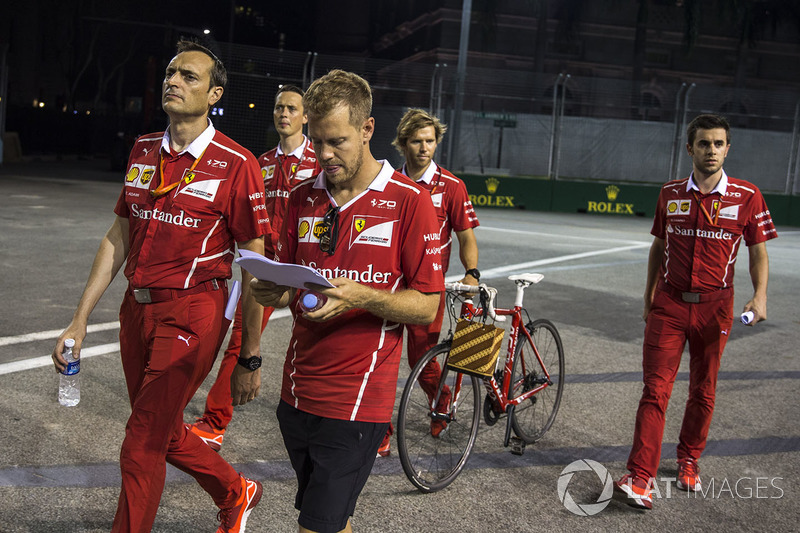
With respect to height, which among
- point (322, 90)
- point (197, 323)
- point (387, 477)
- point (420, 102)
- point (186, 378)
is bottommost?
point (387, 477)

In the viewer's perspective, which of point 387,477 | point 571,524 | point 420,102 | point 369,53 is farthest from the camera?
point 369,53

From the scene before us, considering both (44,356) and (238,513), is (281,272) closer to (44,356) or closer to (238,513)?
(238,513)

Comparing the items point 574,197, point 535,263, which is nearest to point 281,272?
point 535,263

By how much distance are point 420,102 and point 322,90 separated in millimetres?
26531

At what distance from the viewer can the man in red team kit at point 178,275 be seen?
135 inches

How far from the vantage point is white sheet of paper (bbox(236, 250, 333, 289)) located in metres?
2.63

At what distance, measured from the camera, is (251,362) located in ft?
11.3

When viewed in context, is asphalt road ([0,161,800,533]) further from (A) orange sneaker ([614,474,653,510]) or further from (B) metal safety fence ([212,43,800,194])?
(B) metal safety fence ([212,43,800,194])

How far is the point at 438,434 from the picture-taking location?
5516 mm

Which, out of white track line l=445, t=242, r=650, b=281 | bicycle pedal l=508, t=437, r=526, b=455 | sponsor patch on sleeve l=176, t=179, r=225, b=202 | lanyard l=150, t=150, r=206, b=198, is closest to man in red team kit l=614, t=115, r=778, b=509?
bicycle pedal l=508, t=437, r=526, b=455

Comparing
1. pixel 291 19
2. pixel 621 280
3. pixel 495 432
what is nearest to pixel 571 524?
pixel 495 432

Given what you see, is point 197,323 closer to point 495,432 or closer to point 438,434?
point 438,434

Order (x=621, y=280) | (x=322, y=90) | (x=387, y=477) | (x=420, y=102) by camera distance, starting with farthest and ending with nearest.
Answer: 1. (x=420, y=102)
2. (x=621, y=280)
3. (x=387, y=477)
4. (x=322, y=90)

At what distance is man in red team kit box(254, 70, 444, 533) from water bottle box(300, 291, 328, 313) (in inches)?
7.4
